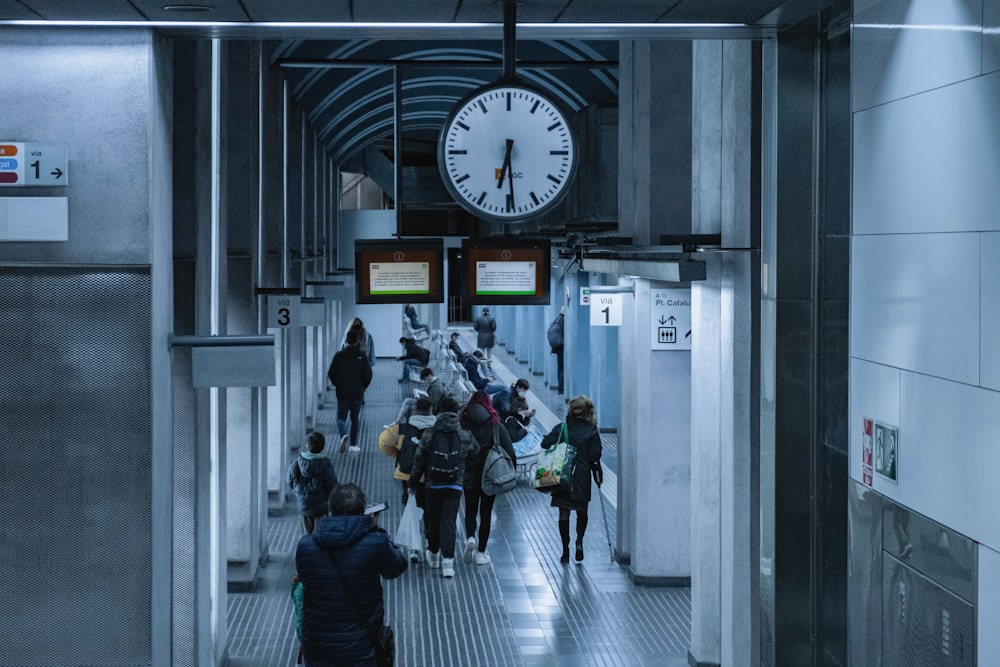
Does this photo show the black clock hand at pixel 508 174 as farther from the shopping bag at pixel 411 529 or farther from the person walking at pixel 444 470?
the shopping bag at pixel 411 529

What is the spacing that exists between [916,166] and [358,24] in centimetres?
246

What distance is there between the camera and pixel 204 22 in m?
5.78

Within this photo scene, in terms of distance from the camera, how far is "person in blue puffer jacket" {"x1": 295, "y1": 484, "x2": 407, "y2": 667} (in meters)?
6.42

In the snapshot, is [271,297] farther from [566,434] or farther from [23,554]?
[23,554]

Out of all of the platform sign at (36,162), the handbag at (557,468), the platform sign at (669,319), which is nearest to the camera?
the platform sign at (36,162)

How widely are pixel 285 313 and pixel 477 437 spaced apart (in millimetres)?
2739

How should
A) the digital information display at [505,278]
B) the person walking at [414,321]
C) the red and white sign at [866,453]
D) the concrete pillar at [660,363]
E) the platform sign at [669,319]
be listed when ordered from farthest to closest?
the person walking at [414,321], the concrete pillar at [660,363], the platform sign at [669,319], the digital information display at [505,278], the red and white sign at [866,453]

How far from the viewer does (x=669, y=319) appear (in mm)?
11141

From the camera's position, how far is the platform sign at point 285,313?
13.8 metres

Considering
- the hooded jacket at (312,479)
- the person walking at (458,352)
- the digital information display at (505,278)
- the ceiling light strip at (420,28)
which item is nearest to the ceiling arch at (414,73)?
the digital information display at (505,278)

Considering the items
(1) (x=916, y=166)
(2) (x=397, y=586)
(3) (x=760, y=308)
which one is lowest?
(2) (x=397, y=586)

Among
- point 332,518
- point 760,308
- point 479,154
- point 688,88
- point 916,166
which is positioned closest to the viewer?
point 916,166

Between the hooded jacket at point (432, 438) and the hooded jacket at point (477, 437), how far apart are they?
0.37m

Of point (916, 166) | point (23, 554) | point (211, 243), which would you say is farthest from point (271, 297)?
point (916, 166)
